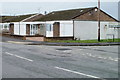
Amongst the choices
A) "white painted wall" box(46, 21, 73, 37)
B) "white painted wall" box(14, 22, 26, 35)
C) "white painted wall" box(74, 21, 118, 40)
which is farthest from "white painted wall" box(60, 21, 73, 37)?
"white painted wall" box(14, 22, 26, 35)

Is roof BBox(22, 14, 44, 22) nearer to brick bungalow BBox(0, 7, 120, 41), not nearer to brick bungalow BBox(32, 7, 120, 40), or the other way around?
brick bungalow BBox(0, 7, 120, 41)

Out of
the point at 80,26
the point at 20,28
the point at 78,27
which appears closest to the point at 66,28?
the point at 78,27

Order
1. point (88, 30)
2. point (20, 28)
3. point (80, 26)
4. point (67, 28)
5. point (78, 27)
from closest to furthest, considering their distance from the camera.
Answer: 1. point (67, 28)
2. point (78, 27)
3. point (80, 26)
4. point (88, 30)
5. point (20, 28)

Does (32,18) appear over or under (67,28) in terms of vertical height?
over

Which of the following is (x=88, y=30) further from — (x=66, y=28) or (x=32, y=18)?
(x=32, y=18)

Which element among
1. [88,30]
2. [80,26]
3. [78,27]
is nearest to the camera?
[78,27]

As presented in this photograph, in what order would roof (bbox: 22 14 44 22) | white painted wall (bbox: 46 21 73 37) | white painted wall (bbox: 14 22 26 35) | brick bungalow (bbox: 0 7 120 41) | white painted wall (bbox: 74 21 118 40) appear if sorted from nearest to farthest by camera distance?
1. brick bungalow (bbox: 0 7 120 41)
2. white painted wall (bbox: 46 21 73 37)
3. white painted wall (bbox: 74 21 118 40)
4. white painted wall (bbox: 14 22 26 35)
5. roof (bbox: 22 14 44 22)

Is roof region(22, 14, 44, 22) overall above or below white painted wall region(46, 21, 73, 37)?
above

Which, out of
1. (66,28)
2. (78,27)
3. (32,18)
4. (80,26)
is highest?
(32,18)

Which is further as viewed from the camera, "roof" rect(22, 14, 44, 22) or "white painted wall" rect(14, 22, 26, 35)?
"roof" rect(22, 14, 44, 22)

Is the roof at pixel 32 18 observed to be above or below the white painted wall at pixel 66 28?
above

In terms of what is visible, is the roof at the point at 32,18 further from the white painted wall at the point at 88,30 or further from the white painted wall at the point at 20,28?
the white painted wall at the point at 88,30

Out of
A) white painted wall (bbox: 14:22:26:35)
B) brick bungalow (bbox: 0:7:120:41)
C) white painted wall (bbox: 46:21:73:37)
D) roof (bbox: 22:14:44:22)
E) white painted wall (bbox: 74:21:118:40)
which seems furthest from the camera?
roof (bbox: 22:14:44:22)

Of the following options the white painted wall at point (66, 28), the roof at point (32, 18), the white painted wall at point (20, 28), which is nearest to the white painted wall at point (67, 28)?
the white painted wall at point (66, 28)
